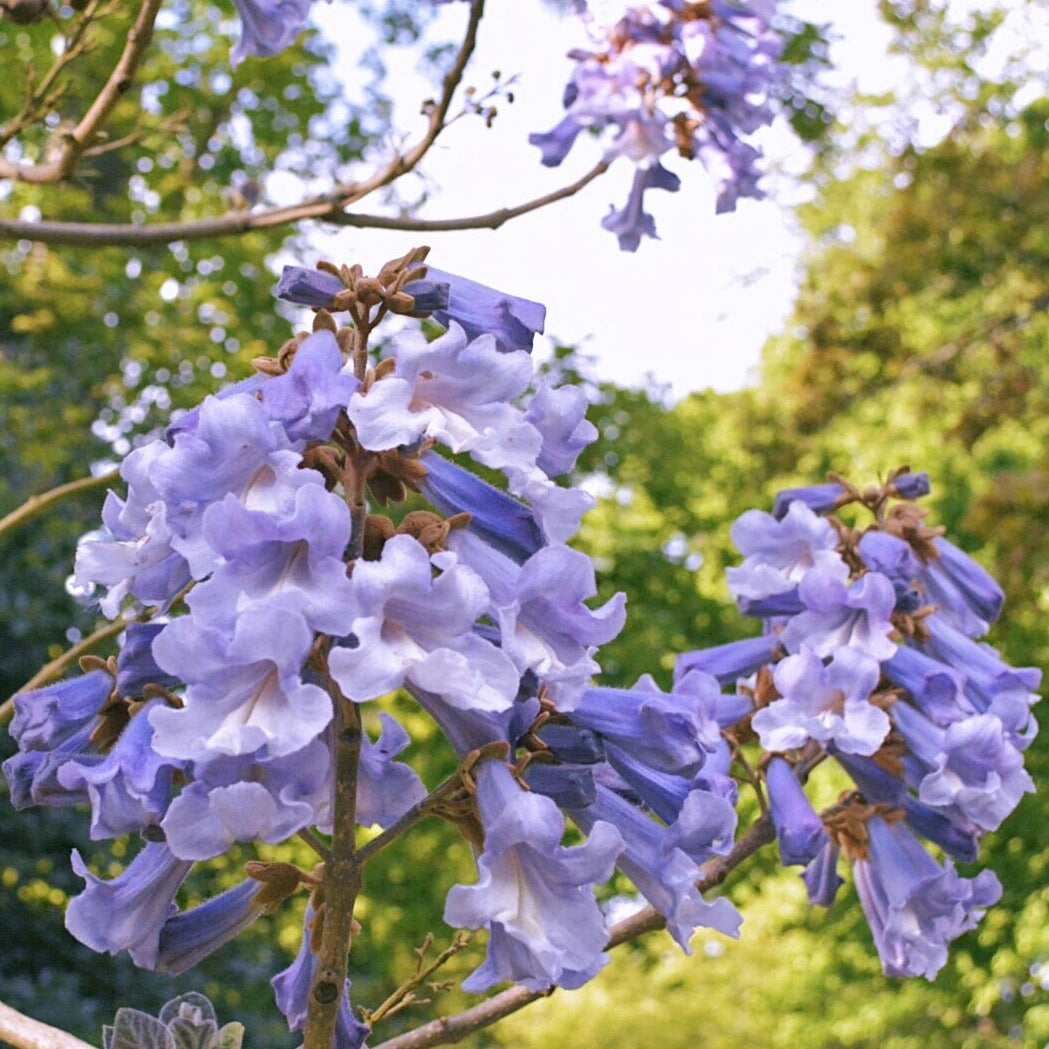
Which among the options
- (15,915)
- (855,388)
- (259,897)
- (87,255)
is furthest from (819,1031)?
(259,897)

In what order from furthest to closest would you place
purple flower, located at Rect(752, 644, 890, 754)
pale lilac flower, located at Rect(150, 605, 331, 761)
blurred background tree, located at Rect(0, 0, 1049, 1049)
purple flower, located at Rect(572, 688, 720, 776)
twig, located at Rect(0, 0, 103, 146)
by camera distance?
blurred background tree, located at Rect(0, 0, 1049, 1049) < twig, located at Rect(0, 0, 103, 146) < purple flower, located at Rect(752, 644, 890, 754) < purple flower, located at Rect(572, 688, 720, 776) < pale lilac flower, located at Rect(150, 605, 331, 761)

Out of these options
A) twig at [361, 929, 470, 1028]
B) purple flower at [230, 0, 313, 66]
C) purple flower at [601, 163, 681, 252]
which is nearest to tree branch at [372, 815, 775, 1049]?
twig at [361, 929, 470, 1028]

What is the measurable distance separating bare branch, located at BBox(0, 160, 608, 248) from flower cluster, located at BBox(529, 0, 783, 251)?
0.39 metres

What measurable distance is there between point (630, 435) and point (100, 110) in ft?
15.3

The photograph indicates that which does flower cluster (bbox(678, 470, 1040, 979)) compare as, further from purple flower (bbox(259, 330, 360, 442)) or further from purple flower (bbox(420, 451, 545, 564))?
purple flower (bbox(259, 330, 360, 442))

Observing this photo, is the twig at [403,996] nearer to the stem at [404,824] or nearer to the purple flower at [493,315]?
the stem at [404,824]

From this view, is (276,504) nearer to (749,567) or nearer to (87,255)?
(749,567)

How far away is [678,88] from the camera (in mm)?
3465

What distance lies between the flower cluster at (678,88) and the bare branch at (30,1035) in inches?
95.0

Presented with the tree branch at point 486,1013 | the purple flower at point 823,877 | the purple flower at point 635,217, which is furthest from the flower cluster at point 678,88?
the tree branch at point 486,1013

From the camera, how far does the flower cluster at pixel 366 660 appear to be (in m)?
1.11

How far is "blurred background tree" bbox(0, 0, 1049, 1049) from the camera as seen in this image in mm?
6047

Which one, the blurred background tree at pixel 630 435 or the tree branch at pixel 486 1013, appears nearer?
the tree branch at pixel 486 1013

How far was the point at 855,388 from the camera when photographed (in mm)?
11836
